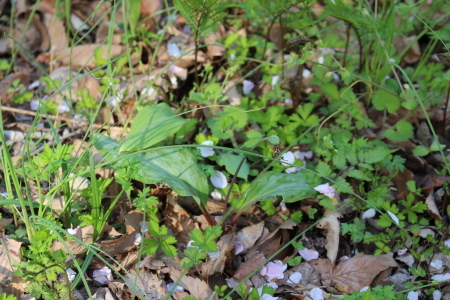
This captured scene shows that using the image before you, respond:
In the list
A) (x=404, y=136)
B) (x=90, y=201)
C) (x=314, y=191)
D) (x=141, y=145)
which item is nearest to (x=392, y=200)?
(x=404, y=136)

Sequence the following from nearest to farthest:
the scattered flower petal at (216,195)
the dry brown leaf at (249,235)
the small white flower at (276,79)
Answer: the dry brown leaf at (249,235), the scattered flower petal at (216,195), the small white flower at (276,79)

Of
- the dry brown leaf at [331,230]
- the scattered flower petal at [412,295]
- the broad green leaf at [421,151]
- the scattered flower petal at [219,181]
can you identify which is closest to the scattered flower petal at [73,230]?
the scattered flower petal at [219,181]

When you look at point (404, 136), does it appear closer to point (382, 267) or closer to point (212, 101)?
point (382, 267)

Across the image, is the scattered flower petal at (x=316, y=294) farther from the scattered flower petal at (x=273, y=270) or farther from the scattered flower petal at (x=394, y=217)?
the scattered flower petal at (x=394, y=217)

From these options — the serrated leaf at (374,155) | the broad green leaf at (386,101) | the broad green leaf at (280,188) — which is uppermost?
the broad green leaf at (386,101)

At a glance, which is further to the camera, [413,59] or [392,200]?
[413,59]

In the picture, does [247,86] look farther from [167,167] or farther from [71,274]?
[71,274]

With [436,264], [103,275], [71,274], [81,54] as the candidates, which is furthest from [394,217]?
[81,54]
